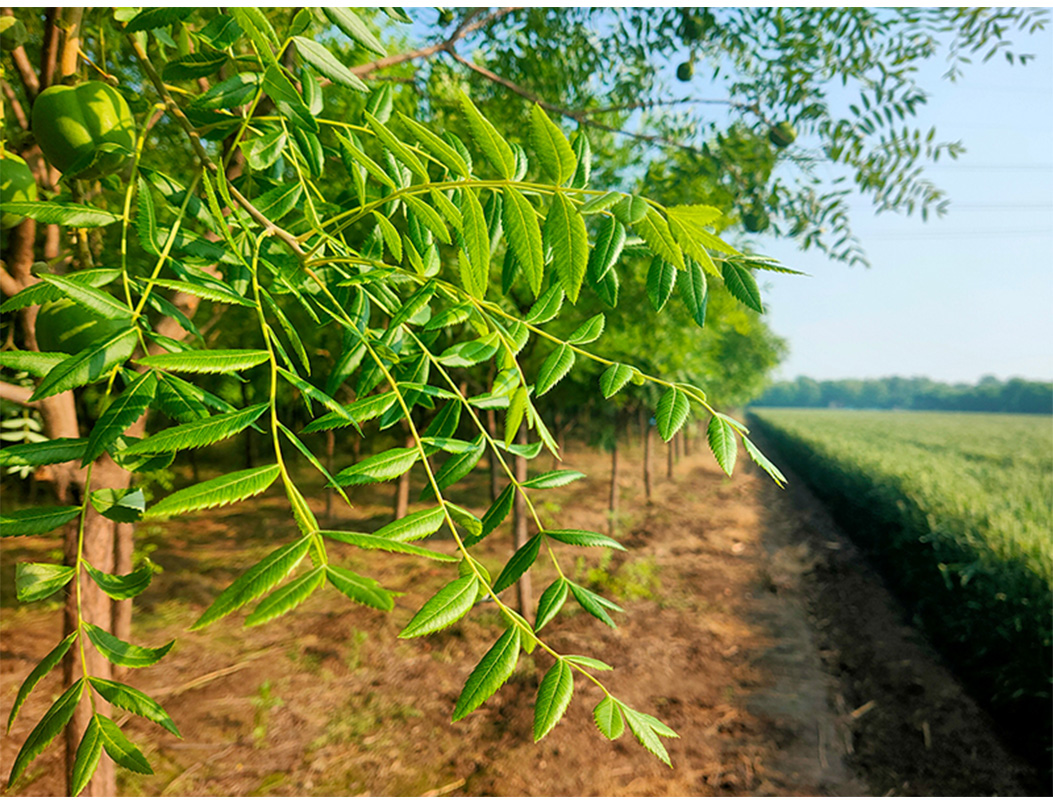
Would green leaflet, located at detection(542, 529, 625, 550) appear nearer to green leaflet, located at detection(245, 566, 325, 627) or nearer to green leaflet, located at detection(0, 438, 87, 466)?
green leaflet, located at detection(245, 566, 325, 627)

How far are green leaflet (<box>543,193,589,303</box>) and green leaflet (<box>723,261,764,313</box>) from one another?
0.28 meters

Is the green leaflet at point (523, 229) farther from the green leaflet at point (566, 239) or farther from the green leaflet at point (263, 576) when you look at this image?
the green leaflet at point (263, 576)

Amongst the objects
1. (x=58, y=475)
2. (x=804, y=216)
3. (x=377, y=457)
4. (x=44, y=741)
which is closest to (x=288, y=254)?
(x=377, y=457)

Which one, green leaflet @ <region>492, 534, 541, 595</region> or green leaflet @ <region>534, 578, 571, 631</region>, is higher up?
green leaflet @ <region>492, 534, 541, 595</region>

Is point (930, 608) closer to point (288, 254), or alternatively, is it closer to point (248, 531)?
point (288, 254)

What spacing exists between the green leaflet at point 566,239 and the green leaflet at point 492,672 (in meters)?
0.49

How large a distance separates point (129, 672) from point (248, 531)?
5655 mm

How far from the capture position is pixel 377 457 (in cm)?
83

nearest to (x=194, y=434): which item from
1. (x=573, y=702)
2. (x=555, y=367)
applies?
(x=555, y=367)

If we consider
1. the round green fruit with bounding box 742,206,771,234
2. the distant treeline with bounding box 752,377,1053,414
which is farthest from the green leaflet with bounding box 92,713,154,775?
the distant treeline with bounding box 752,377,1053,414

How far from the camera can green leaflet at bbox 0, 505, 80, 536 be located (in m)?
0.72

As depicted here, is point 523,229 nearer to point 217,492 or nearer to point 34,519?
point 217,492

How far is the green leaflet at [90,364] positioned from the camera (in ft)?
2.13

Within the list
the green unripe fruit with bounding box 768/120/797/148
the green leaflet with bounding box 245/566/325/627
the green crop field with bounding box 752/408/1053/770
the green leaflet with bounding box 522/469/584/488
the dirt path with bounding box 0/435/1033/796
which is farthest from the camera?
the green crop field with bounding box 752/408/1053/770
